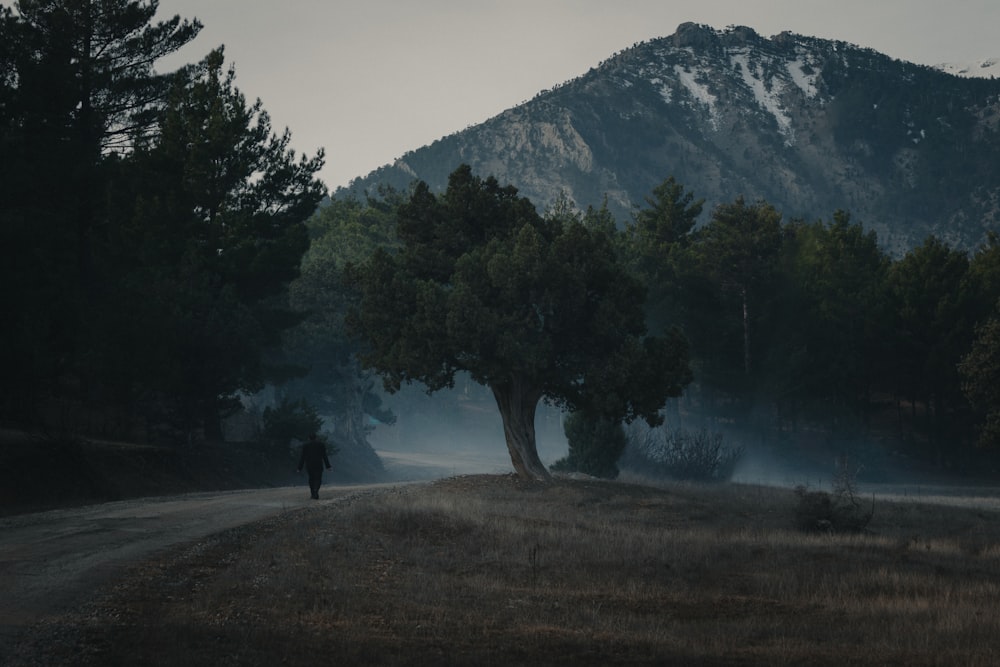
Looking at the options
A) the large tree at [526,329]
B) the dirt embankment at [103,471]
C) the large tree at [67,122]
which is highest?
the large tree at [67,122]

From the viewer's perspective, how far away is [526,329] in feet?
115

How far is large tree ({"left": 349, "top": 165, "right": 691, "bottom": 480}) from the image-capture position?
115 ft

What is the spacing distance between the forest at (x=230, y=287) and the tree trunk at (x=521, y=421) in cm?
254

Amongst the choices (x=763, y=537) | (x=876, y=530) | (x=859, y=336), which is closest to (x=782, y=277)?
(x=859, y=336)

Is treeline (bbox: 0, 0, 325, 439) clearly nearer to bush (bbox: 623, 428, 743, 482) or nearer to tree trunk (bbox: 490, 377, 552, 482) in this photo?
tree trunk (bbox: 490, 377, 552, 482)

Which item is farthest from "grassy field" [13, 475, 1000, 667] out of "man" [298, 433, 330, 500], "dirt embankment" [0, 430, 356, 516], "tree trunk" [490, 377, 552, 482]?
"tree trunk" [490, 377, 552, 482]

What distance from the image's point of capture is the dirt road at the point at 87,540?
12.0 metres

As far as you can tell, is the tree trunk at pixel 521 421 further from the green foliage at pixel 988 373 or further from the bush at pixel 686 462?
the green foliage at pixel 988 373

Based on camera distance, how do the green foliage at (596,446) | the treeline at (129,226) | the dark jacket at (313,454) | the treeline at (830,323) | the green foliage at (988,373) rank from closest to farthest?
the dark jacket at (313,454), the treeline at (129,226), the green foliage at (988,373), the green foliage at (596,446), the treeline at (830,323)

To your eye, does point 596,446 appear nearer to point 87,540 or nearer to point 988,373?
point 988,373

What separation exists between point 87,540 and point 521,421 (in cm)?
2141

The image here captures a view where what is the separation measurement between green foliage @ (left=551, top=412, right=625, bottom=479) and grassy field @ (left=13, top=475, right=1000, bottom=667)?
21.1m

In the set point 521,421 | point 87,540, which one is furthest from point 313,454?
point 87,540

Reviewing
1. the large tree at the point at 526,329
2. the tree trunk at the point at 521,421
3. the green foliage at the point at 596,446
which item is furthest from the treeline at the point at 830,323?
the tree trunk at the point at 521,421
